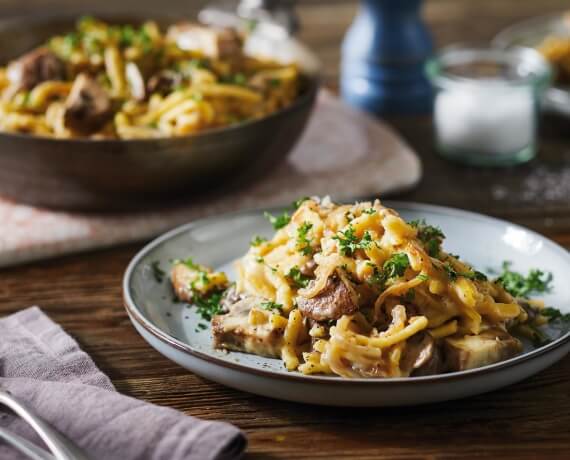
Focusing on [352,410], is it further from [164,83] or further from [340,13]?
[340,13]

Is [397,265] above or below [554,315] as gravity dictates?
above

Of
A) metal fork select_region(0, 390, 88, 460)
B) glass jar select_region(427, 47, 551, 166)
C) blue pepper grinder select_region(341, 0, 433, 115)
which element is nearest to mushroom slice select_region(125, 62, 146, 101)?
glass jar select_region(427, 47, 551, 166)

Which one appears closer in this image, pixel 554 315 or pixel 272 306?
pixel 272 306

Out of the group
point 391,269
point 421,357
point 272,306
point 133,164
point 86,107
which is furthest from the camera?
point 86,107

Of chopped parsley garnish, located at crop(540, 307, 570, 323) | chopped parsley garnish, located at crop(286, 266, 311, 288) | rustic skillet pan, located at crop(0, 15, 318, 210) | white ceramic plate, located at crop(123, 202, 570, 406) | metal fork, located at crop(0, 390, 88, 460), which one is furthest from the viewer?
rustic skillet pan, located at crop(0, 15, 318, 210)

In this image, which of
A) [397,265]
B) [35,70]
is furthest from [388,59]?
[397,265]

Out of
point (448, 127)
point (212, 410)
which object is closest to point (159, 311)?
point (212, 410)

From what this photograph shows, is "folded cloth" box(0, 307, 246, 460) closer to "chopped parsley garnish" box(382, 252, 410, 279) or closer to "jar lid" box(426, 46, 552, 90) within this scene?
"chopped parsley garnish" box(382, 252, 410, 279)
